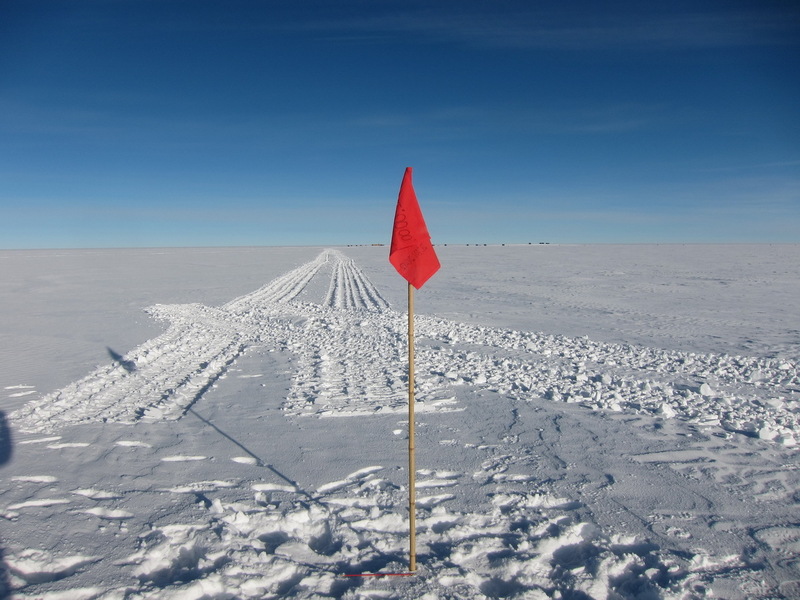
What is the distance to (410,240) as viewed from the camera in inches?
116

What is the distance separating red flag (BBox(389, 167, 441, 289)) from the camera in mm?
2908

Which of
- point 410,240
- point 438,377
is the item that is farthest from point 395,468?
point 438,377

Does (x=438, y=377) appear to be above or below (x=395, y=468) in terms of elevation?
above

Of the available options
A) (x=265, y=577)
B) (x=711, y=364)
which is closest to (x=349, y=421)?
(x=265, y=577)

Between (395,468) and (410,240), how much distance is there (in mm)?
2228

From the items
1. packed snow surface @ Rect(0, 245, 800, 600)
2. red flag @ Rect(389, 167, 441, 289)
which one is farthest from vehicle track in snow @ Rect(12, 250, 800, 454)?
red flag @ Rect(389, 167, 441, 289)

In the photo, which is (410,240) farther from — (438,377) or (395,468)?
(438,377)

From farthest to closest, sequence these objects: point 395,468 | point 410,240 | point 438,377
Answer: point 438,377, point 395,468, point 410,240

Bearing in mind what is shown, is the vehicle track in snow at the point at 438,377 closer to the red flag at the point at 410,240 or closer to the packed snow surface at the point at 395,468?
the packed snow surface at the point at 395,468

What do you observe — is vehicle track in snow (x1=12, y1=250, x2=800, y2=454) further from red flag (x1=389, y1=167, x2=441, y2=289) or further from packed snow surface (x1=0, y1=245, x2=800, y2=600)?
red flag (x1=389, y1=167, x2=441, y2=289)

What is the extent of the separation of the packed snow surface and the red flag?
1769mm

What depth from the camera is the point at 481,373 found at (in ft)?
23.4

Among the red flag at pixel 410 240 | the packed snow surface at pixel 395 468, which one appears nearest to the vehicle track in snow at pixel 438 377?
the packed snow surface at pixel 395 468

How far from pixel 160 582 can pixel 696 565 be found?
3148 mm
